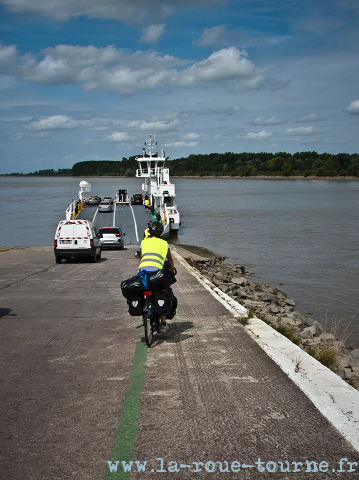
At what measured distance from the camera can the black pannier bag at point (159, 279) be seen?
611cm

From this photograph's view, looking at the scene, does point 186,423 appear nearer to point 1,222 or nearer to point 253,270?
point 253,270

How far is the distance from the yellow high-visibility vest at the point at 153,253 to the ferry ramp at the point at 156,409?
1142 mm

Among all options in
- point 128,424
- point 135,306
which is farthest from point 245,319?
point 128,424

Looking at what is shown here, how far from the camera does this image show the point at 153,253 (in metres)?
6.41

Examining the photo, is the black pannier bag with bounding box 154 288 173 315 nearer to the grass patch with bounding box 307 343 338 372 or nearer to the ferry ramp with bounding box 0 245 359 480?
the ferry ramp with bounding box 0 245 359 480

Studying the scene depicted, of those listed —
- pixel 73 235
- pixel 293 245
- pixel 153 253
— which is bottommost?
pixel 293 245

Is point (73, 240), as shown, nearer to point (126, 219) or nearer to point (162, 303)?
point (162, 303)

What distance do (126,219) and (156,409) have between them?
42.7 meters

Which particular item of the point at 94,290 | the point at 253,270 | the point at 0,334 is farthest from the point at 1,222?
the point at 0,334

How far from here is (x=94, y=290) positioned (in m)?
12.1

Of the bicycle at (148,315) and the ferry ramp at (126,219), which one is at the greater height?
the bicycle at (148,315)

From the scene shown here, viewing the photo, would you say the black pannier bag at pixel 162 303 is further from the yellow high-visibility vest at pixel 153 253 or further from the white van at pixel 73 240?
the white van at pixel 73 240

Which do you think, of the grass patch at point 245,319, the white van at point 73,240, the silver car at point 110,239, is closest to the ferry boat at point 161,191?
the silver car at point 110,239

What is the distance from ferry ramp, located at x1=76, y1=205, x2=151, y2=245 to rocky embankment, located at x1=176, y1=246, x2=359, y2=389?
11783 millimetres
